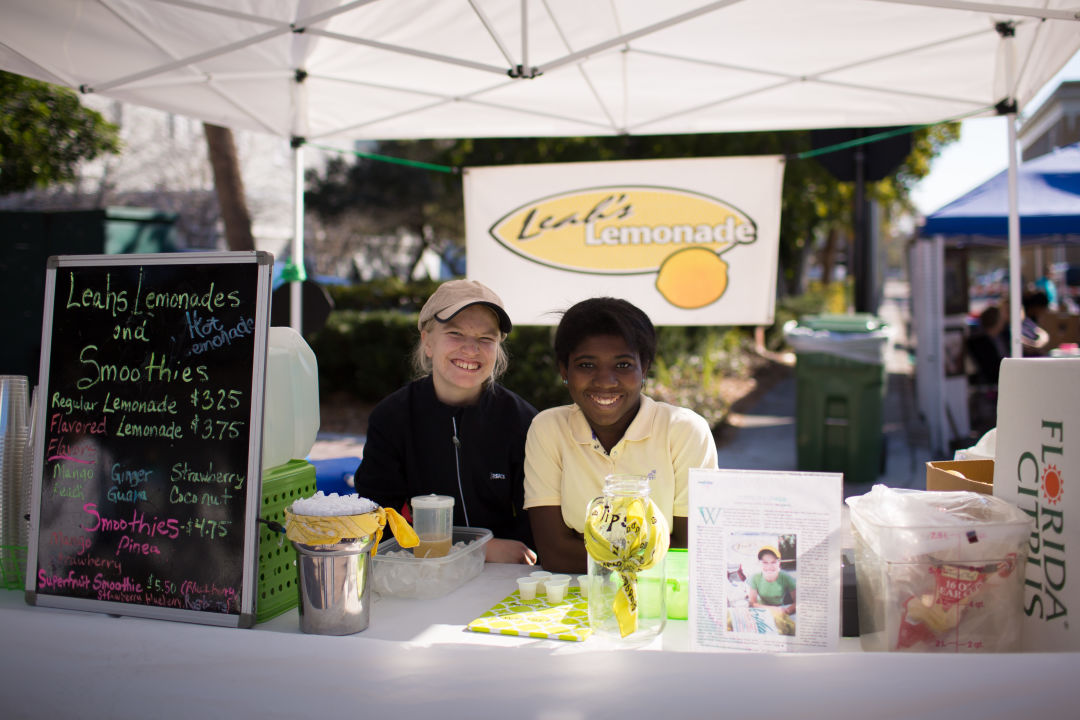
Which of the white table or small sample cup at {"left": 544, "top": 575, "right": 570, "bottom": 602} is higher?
small sample cup at {"left": 544, "top": 575, "right": 570, "bottom": 602}

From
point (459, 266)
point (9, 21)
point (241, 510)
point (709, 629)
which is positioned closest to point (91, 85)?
point (9, 21)

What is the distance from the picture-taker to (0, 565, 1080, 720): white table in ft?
4.48

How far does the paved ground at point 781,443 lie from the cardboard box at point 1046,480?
457 cm

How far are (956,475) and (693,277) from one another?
7.69ft

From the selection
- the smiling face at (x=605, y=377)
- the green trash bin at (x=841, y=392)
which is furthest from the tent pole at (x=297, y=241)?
the green trash bin at (x=841, y=392)

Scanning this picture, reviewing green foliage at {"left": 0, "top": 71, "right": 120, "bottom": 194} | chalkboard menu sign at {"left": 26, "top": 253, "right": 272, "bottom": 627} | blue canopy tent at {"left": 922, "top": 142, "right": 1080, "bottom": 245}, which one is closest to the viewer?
Answer: chalkboard menu sign at {"left": 26, "top": 253, "right": 272, "bottom": 627}

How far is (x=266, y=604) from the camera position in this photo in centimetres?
175

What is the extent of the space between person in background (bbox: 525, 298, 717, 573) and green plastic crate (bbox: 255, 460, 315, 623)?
2.24ft

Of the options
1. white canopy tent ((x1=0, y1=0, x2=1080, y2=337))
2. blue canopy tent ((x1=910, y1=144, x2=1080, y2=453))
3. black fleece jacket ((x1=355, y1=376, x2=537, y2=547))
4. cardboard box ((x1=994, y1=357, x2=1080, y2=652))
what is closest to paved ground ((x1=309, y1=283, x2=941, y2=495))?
blue canopy tent ((x1=910, y1=144, x2=1080, y2=453))

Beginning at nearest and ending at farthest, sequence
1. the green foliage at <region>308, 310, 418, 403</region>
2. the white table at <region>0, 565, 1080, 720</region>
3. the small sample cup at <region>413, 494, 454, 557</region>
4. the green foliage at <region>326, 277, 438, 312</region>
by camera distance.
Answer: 1. the white table at <region>0, 565, 1080, 720</region>
2. the small sample cup at <region>413, 494, 454, 557</region>
3. the green foliage at <region>308, 310, 418, 403</region>
4. the green foliage at <region>326, 277, 438, 312</region>

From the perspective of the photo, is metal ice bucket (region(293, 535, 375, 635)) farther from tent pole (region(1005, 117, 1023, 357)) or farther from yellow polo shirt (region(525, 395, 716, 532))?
tent pole (region(1005, 117, 1023, 357))

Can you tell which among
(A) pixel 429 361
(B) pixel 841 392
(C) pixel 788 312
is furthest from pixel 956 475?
(C) pixel 788 312

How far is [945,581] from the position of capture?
1425 mm

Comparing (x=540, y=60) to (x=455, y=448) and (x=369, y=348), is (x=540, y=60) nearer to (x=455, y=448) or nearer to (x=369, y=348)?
(x=455, y=448)
